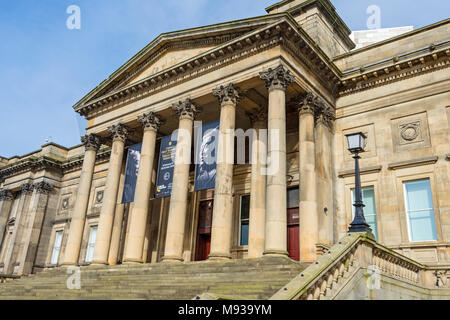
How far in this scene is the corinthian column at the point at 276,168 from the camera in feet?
45.4

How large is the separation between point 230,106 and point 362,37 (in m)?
31.6

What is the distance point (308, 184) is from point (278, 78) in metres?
4.38

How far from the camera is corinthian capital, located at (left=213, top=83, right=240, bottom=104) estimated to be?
17.1 metres

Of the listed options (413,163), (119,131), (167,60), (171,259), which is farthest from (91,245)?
(413,163)

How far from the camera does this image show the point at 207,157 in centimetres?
1706

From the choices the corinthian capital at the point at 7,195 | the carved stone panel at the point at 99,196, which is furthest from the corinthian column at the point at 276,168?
the corinthian capital at the point at 7,195

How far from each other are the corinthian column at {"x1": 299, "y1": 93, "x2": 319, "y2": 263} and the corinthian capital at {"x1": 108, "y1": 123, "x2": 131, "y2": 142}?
9767 mm

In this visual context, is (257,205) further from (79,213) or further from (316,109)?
(79,213)

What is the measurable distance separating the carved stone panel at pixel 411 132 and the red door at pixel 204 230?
10.6 m

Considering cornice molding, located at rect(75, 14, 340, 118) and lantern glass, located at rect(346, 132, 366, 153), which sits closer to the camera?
lantern glass, located at rect(346, 132, 366, 153)

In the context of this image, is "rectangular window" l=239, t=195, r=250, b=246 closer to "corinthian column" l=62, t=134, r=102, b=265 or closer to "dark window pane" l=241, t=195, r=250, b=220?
"dark window pane" l=241, t=195, r=250, b=220

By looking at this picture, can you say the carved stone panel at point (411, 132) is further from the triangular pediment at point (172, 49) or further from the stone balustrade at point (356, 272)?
the triangular pediment at point (172, 49)

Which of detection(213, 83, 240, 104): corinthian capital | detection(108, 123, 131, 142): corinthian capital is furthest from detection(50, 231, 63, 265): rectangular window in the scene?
detection(213, 83, 240, 104): corinthian capital

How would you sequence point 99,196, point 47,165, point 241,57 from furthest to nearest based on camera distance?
point 47,165 → point 99,196 → point 241,57
